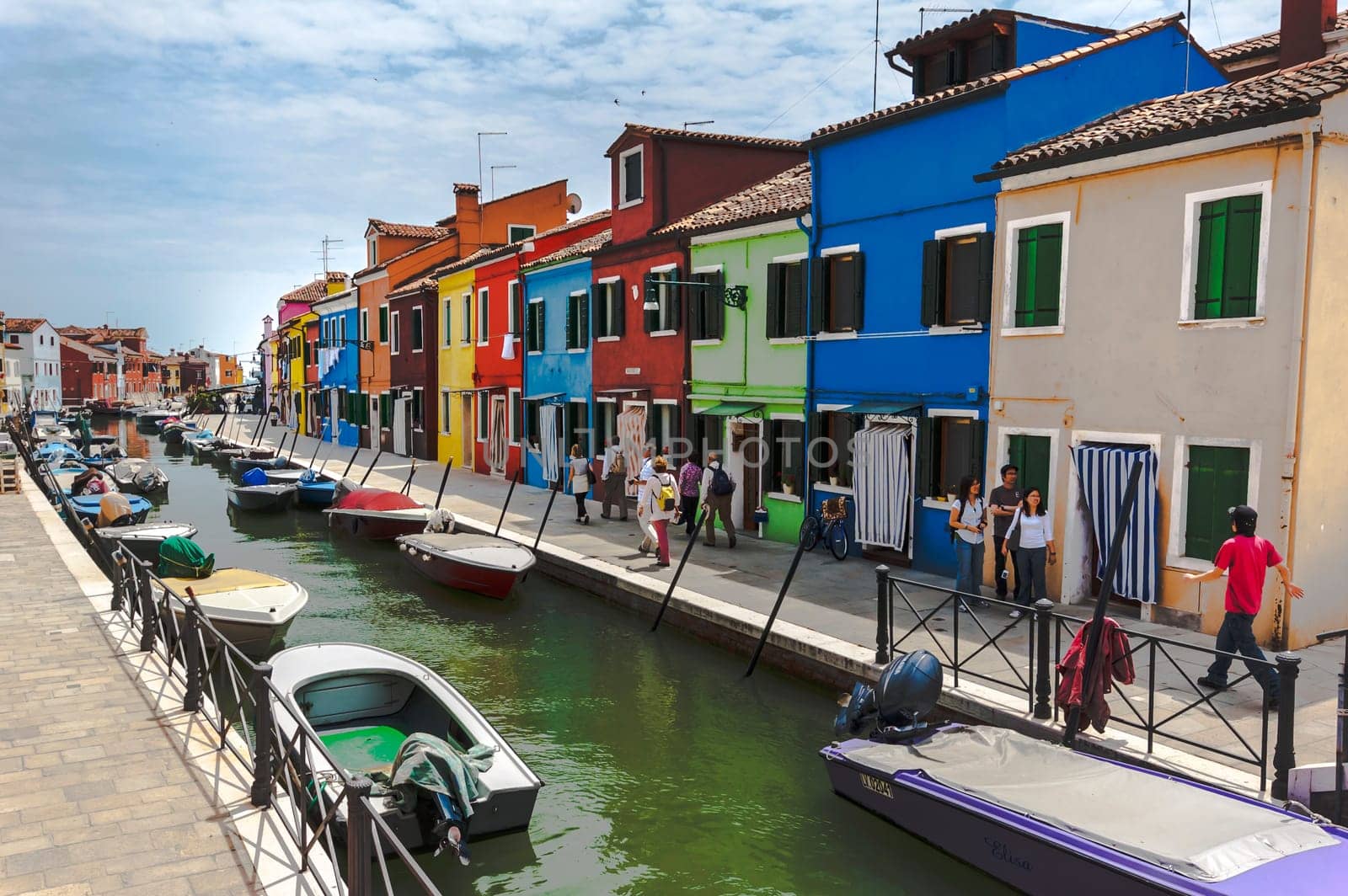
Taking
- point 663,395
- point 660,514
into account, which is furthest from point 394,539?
point 660,514

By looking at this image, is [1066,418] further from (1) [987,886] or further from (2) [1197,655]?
(1) [987,886]

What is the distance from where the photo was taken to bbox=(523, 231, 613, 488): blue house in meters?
24.7

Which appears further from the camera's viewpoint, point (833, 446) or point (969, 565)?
point (833, 446)

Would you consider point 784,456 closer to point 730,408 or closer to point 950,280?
point 730,408

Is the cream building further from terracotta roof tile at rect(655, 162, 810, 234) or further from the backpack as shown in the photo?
the backpack

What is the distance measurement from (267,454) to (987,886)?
3456cm

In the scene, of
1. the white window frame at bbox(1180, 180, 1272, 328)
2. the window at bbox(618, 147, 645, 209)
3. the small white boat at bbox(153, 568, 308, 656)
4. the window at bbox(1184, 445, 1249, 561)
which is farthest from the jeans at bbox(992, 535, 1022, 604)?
the window at bbox(618, 147, 645, 209)

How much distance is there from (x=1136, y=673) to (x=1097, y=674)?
197 cm

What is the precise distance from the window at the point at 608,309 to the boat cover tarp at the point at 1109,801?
52.4 ft

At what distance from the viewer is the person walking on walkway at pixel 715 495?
17594 mm

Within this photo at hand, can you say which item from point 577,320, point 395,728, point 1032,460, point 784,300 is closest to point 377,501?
point 577,320

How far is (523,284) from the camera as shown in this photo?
27844 millimetres

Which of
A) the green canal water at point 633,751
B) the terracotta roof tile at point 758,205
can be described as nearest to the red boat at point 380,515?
the green canal water at point 633,751

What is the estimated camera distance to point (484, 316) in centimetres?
3078
